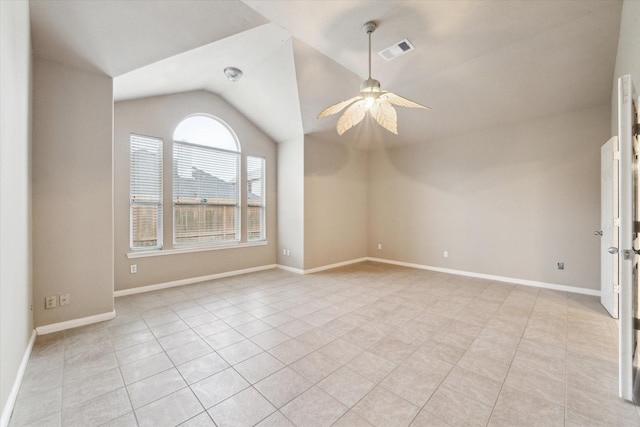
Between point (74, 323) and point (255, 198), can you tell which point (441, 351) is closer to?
point (74, 323)

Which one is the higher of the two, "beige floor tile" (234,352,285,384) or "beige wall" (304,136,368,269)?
"beige wall" (304,136,368,269)

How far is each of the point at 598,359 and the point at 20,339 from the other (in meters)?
4.70

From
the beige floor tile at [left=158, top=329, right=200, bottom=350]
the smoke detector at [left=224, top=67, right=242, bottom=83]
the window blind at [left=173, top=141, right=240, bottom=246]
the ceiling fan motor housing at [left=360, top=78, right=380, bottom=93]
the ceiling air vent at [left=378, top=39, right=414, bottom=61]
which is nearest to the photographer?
the ceiling fan motor housing at [left=360, top=78, right=380, bottom=93]

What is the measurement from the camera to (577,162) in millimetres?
4020

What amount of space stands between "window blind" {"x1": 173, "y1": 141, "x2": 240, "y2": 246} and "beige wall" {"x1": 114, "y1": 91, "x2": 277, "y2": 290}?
0.15 metres

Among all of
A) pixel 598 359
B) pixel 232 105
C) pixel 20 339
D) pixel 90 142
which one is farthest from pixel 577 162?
pixel 20 339

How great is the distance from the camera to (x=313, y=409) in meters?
1.70

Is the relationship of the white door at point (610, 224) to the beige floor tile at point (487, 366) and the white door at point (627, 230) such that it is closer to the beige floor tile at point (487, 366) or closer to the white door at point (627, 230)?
the white door at point (627, 230)

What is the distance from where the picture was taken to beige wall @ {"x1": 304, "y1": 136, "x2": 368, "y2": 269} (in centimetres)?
533

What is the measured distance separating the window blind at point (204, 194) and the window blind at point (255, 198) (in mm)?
255

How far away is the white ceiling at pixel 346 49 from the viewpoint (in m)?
2.48

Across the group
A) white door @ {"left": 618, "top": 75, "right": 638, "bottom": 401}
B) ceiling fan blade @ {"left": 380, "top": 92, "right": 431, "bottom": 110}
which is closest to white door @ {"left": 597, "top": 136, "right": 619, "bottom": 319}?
white door @ {"left": 618, "top": 75, "right": 638, "bottom": 401}

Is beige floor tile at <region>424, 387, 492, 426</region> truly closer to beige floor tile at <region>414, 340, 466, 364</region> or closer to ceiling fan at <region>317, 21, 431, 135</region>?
beige floor tile at <region>414, 340, 466, 364</region>

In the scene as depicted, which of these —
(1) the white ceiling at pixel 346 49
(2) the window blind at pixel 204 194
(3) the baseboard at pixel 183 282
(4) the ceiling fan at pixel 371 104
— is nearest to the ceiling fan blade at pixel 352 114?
(4) the ceiling fan at pixel 371 104
